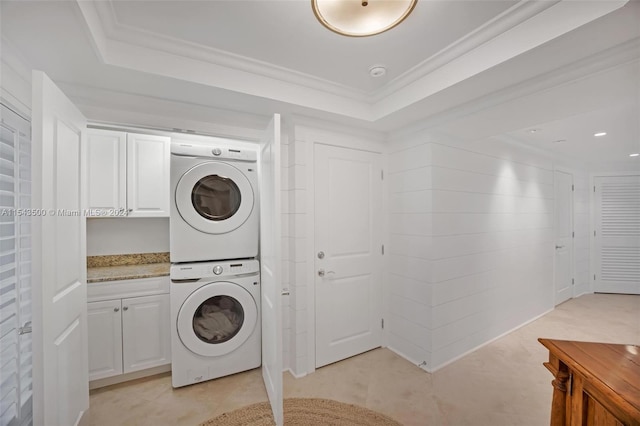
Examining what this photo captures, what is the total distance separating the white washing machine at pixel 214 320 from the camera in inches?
83.8

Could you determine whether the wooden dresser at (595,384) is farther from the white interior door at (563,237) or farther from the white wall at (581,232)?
the white wall at (581,232)

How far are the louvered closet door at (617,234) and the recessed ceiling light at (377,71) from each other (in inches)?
207

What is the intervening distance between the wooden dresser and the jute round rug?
101 cm

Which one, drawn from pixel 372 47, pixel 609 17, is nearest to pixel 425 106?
pixel 372 47

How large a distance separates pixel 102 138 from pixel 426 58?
247 cm

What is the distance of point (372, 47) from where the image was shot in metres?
1.66

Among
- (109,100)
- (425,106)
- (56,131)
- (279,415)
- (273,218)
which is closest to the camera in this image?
(56,131)

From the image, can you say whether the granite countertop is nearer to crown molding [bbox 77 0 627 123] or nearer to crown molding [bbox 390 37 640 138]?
crown molding [bbox 77 0 627 123]

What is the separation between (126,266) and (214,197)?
1126 millimetres

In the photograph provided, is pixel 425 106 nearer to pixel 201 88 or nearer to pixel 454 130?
pixel 454 130

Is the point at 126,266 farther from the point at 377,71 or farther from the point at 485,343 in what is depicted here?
the point at 485,343

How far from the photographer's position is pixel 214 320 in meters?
2.27

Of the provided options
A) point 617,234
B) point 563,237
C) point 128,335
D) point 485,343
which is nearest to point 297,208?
point 128,335

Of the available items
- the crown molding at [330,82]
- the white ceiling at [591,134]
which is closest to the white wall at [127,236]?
the crown molding at [330,82]
